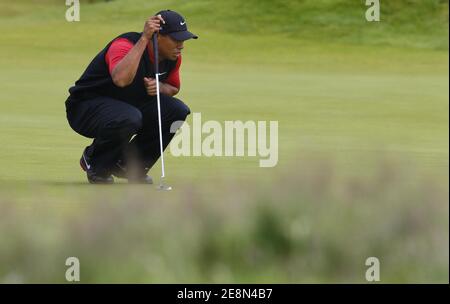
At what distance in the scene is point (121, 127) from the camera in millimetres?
11273

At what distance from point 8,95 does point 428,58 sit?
50.7 ft

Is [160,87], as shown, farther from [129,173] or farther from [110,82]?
[129,173]

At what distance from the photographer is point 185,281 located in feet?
23.3

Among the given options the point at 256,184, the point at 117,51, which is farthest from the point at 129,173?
the point at 256,184

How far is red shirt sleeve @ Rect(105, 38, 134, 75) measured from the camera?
1102 cm

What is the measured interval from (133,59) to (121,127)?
72cm

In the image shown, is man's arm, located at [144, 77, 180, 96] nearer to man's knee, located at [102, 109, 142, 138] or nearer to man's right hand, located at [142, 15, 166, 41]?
man's knee, located at [102, 109, 142, 138]

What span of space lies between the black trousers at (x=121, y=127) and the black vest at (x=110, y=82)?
7cm

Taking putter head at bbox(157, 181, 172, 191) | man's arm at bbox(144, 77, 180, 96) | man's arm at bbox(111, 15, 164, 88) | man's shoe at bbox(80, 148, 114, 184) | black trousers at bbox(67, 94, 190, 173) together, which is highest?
man's arm at bbox(111, 15, 164, 88)

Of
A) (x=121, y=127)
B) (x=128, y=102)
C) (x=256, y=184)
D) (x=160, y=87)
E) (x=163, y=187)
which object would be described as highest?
(x=160, y=87)

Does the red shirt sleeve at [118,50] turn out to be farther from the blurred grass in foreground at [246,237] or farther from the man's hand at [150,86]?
the blurred grass in foreground at [246,237]

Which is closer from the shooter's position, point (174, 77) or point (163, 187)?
point (163, 187)

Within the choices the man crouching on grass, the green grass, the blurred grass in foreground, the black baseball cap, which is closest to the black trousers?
the man crouching on grass

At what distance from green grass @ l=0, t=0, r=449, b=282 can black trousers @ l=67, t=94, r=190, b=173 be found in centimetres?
36
